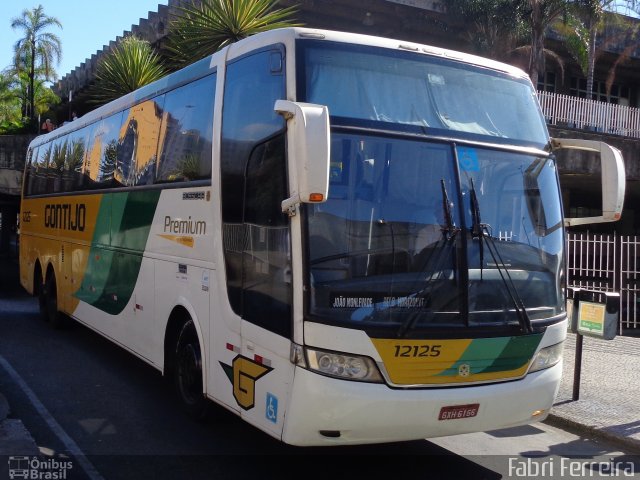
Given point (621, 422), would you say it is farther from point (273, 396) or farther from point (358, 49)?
point (358, 49)

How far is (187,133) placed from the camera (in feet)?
22.4

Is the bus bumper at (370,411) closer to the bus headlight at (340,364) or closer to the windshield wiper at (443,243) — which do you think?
the bus headlight at (340,364)

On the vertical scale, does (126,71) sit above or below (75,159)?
above

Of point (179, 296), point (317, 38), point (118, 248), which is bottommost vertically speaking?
point (179, 296)

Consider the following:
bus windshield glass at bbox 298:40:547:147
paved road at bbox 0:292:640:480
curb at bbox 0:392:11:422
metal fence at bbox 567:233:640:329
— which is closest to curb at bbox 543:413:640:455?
paved road at bbox 0:292:640:480

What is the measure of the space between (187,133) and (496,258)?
3302 mm

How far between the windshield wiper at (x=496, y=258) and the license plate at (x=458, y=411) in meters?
0.69

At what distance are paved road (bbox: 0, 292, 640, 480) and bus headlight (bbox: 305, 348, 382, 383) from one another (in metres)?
1.33

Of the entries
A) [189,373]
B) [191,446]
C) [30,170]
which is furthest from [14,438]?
[30,170]

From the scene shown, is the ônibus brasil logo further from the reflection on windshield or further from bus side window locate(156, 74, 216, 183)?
bus side window locate(156, 74, 216, 183)

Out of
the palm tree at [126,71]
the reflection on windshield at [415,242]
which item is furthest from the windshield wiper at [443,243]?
the palm tree at [126,71]

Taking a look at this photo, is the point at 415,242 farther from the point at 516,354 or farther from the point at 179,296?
the point at 179,296

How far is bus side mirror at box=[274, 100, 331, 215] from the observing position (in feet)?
14.1

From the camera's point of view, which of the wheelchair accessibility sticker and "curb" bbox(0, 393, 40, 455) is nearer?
the wheelchair accessibility sticker
